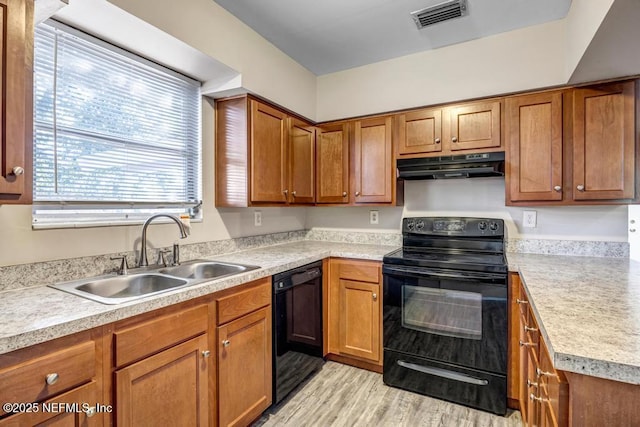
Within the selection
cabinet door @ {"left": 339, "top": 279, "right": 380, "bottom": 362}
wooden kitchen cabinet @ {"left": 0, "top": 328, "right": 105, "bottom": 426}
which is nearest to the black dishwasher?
cabinet door @ {"left": 339, "top": 279, "right": 380, "bottom": 362}

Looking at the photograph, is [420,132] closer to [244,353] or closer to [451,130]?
[451,130]

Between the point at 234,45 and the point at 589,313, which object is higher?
the point at 234,45

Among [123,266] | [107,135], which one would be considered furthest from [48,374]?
[107,135]

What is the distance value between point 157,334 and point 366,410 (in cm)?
144

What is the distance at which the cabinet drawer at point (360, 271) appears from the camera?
8.09 ft

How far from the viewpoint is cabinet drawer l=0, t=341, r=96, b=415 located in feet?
3.02

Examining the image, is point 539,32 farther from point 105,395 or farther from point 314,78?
point 105,395

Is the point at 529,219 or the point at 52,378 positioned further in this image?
the point at 529,219

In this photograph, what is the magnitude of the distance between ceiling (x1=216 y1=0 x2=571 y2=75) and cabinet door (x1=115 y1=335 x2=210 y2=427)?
2.01m

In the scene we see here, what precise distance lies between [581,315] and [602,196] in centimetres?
136

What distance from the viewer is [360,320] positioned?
2.54 m

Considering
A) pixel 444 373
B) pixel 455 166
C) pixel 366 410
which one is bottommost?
pixel 366 410

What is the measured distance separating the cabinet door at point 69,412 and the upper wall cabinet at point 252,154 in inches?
53.1

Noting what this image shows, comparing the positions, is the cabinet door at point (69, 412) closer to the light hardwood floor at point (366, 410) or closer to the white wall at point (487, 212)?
the light hardwood floor at point (366, 410)
